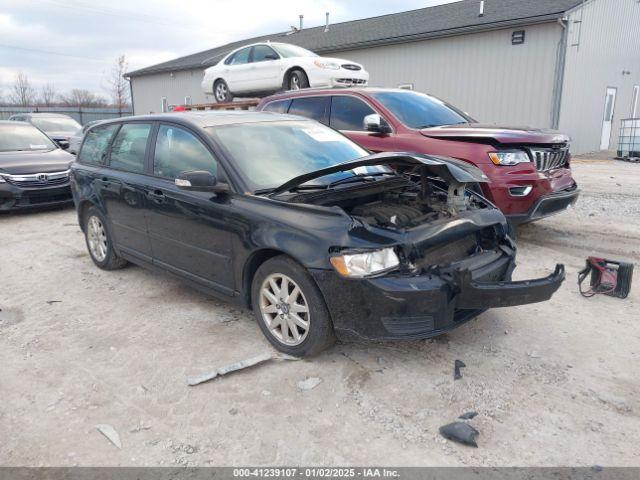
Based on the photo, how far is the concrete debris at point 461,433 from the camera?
251 centimetres

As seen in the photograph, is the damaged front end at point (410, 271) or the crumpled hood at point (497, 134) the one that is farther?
the crumpled hood at point (497, 134)

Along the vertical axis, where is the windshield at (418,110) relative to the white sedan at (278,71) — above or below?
below

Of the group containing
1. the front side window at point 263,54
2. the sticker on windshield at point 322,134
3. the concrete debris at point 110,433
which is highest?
the front side window at point 263,54

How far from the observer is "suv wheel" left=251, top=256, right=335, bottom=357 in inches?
124

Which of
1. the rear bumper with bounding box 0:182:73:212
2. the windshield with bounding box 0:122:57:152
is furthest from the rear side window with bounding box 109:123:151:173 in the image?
the windshield with bounding box 0:122:57:152

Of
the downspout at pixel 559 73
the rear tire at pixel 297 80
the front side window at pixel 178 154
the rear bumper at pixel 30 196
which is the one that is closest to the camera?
the front side window at pixel 178 154

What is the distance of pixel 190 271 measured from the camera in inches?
160

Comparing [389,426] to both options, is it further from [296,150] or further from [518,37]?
[518,37]

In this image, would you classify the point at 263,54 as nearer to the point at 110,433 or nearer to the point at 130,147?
the point at 130,147

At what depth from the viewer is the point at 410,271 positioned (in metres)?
2.99

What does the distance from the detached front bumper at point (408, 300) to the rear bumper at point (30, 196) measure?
22.7ft

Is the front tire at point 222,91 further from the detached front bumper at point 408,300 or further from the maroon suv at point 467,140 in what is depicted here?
the detached front bumper at point 408,300

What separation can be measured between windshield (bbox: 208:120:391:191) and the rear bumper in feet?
18.4

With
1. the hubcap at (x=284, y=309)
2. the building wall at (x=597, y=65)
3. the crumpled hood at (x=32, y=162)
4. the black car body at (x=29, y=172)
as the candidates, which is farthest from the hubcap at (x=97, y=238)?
the building wall at (x=597, y=65)
